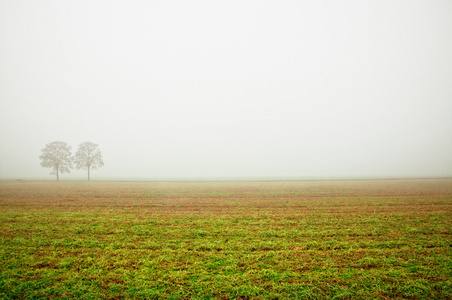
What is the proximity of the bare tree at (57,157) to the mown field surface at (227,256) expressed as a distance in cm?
5844

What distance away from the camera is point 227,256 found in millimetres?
7355

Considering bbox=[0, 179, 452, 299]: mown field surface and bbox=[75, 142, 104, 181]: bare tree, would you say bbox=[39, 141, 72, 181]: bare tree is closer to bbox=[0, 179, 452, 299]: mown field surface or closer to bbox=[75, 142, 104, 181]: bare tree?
bbox=[75, 142, 104, 181]: bare tree

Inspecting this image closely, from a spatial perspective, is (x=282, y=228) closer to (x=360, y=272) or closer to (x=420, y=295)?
(x=360, y=272)

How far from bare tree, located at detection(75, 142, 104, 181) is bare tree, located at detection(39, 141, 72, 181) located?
136 inches

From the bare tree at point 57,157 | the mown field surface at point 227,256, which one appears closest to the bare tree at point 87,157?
the bare tree at point 57,157

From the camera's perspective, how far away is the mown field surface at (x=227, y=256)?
5516mm

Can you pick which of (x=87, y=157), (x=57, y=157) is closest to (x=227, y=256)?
(x=87, y=157)

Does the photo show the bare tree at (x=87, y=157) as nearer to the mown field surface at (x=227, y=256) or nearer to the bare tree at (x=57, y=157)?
the bare tree at (x=57, y=157)

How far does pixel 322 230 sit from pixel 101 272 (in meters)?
9.20

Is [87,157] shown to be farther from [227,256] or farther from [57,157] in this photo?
[227,256]

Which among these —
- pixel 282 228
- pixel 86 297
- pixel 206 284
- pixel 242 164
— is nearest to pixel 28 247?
pixel 86 297

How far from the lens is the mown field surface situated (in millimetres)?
5516

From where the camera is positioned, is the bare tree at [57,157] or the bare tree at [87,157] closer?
the bare tree at [57,157]

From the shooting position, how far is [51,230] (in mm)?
10234
